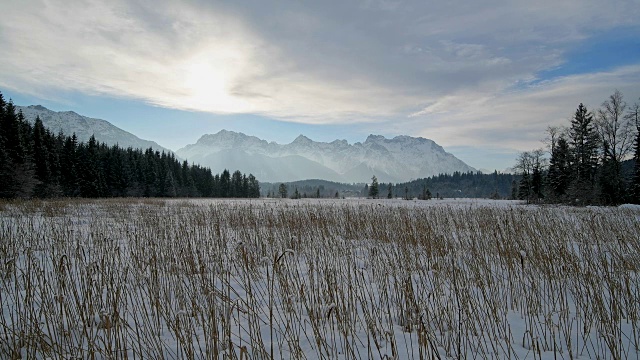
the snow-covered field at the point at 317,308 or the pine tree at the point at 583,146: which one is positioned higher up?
the pine tree at the point at 583,146

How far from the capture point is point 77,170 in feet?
138

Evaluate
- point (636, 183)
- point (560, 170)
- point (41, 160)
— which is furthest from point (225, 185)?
point (636, 183)

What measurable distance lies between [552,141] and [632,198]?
55.5ft

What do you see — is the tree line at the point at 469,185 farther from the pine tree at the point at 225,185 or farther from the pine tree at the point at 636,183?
the pine tree at the point at 636,183

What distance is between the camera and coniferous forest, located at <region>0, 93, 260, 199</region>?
2583cm

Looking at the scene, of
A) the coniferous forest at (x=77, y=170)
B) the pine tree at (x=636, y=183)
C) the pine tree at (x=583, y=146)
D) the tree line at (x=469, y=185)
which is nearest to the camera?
the coniferous forest at (x=77, y=170)

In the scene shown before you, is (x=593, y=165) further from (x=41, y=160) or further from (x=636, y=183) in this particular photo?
(x=41, y=160)

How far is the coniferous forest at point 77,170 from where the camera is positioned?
84.7ft

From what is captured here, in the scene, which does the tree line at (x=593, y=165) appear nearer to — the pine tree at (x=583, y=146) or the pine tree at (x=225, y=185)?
the pine tree at (x=583, y=146)

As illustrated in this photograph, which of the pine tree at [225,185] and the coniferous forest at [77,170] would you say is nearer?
the coniferous forest at [77,170]

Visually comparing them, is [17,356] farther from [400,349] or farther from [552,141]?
[552,141]

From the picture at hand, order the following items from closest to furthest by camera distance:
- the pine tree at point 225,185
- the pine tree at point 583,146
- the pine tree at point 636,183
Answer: the pine tree at point 636,183, the pine tree at point 583,146, the pine tree at point 225,185

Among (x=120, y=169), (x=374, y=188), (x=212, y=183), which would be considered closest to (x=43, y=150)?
(x=120, y=169)

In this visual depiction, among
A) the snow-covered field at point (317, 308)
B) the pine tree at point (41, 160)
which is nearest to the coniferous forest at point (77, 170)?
the pine tree at point (41, 160)
